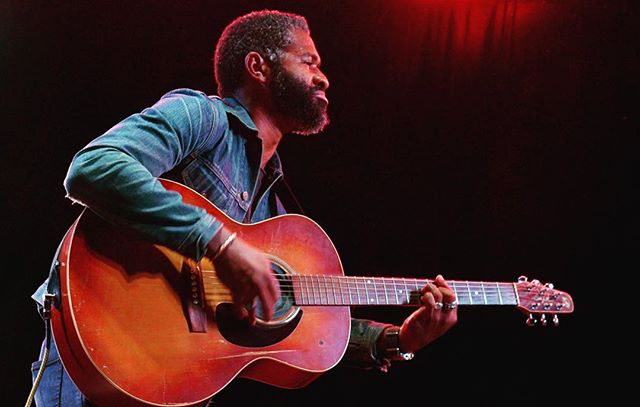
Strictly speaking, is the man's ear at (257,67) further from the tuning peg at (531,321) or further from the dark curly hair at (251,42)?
the tuning peg at (531,321)

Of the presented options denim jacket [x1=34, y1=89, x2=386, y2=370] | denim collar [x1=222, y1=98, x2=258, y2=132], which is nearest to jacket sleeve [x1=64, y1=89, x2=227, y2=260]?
denim jacket [x1=34, y1=89, x2=386, y2=370]

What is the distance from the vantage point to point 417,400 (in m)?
3.89

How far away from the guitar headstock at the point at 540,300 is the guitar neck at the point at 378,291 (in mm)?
49

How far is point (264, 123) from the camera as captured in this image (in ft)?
9.28

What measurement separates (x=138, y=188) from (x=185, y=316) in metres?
0.45

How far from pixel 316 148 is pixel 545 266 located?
1627 mm

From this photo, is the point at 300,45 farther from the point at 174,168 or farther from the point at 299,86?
the point at 174,168

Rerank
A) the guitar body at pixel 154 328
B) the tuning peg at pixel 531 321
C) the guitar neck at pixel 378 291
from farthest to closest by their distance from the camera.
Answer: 1. the tuning peg at pixel 531 321
2. the guitar neck at pixel 378 291
3. the guitar body at pixel 154 328

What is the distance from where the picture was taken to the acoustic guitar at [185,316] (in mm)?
1827

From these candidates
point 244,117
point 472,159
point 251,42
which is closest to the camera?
point 244,117

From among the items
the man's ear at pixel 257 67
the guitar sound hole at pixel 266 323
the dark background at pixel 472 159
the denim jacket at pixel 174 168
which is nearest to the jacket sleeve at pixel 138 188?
the denim jacket at pixel 174 168

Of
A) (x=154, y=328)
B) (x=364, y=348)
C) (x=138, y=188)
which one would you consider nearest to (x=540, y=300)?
(x=364, y=348)

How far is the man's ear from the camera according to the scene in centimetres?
288

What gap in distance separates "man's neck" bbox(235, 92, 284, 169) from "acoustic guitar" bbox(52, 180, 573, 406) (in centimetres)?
43
